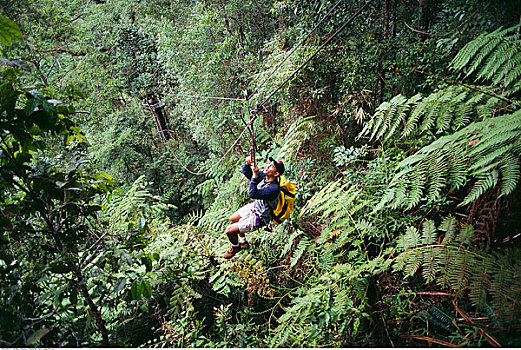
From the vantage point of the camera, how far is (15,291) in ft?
5.04

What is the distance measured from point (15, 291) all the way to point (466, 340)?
2665 millimetres

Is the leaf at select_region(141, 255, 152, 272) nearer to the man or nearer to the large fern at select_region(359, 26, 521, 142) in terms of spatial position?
the man

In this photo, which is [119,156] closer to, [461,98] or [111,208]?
[111,208]

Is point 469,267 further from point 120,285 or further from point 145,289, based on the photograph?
point 120,285

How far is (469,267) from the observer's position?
1.81 metres

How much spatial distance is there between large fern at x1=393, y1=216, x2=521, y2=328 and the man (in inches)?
48.6

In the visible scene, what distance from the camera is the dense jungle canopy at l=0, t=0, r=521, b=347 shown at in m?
1.73

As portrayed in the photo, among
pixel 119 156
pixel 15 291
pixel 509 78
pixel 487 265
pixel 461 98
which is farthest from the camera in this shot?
pixel 119 156

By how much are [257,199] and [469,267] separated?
1.77 m

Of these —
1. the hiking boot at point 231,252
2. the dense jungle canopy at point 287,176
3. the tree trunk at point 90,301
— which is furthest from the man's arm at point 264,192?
the tree trunk at point 90,301

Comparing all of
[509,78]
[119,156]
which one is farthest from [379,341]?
[119,156]

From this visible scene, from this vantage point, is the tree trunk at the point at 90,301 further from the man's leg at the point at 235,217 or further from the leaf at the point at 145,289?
the man's leg at the point at 235,217

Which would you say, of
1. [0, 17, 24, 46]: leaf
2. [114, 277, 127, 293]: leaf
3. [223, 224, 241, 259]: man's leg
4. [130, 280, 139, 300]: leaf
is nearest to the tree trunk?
[114, 277, 127, 293]: leaf

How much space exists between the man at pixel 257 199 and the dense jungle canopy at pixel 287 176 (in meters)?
0.40
